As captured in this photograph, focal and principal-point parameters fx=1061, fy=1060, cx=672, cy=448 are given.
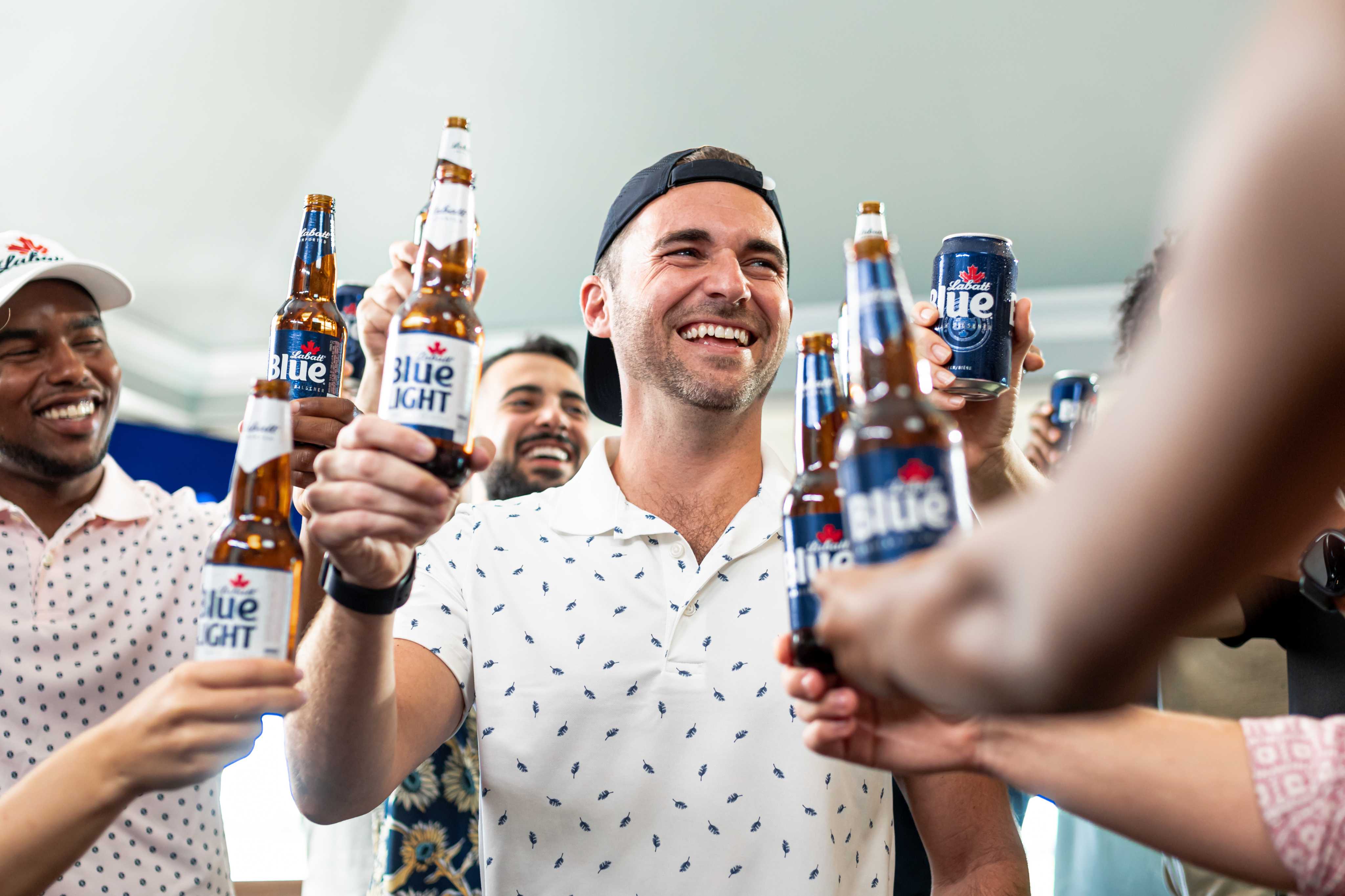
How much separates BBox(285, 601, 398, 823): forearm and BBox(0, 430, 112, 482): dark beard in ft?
2.92

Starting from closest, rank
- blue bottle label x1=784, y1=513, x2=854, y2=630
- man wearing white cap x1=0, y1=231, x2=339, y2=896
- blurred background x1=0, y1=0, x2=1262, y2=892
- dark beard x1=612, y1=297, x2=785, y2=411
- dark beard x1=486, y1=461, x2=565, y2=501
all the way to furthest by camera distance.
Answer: blue bottle label x1=784, y1=513, x2=854, y2=630 < man wearing white cap x1=0, y1=231, x2=339, y2=896 < dark beard x1=612, y1=297, x2=785, y2=411 < dark beard x1=486, y1=461, x2=565, y2=501 < blurred background x1=0, y1=0, x2=1262, y2=892

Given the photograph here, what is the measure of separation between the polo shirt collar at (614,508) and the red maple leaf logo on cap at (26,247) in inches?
44.4

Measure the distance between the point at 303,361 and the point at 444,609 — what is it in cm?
44

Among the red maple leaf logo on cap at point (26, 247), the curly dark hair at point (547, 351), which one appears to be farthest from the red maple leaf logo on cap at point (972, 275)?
the curly dark hair at point (547, 351)

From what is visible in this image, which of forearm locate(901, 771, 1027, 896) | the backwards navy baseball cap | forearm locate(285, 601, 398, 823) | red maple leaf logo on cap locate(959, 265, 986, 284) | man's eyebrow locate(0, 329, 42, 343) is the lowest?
forearm locate(901, 771, 1027, 896)

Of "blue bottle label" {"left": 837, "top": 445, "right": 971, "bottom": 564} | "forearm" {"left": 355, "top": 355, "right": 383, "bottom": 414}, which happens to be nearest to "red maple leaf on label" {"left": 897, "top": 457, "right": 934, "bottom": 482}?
"blue bottle label" {"left": 837, "top": 445, "right": 971, "bottom": 564}

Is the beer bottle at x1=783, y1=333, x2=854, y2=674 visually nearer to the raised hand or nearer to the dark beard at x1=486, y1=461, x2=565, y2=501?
the raised hand

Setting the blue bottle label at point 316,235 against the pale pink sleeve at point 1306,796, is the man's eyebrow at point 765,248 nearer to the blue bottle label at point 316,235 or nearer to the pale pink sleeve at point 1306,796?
the blue bottle label at point 316,235

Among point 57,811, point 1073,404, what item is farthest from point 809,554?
point 1073,404

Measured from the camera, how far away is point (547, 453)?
11.6 ft

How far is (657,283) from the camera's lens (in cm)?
194

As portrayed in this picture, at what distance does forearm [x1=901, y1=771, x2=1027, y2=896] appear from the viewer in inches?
58.9

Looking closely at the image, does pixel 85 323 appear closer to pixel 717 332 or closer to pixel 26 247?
pixel 26 247

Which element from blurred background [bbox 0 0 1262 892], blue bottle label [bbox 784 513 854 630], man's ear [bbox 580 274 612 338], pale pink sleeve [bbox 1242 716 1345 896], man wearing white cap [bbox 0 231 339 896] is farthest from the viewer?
blurred background [bbox 0 0 1262 892]
